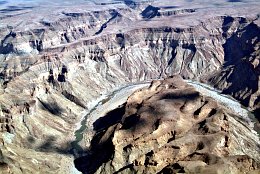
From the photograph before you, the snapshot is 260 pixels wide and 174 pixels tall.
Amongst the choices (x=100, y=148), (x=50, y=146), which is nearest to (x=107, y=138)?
(x=100, y=148)

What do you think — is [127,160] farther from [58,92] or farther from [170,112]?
[58,92]

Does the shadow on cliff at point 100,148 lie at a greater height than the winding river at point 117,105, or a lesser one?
greater

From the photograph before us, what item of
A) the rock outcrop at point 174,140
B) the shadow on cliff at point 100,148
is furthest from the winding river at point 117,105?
the rock outcrop at point 174,140

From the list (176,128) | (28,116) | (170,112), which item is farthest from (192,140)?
(28,116)

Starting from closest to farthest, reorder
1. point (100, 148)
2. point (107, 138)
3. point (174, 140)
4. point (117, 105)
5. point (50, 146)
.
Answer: point (174, 140) < point (100, 148) < point (107, 138) < point (50, 146) < point (117, 105)

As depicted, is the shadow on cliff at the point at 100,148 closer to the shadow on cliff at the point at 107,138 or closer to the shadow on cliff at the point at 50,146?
the shadow on cliff at the point at 107,138

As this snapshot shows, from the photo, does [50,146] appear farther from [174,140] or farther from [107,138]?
[174,140]

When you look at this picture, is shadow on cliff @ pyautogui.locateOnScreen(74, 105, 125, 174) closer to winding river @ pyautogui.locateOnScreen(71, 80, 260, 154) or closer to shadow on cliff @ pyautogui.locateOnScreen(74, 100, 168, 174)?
shadow on cliff @ pyautogui.locateOnScreen(74, 100, 168, 174)

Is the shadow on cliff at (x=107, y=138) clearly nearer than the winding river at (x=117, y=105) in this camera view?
Yes

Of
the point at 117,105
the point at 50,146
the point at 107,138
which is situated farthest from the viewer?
the point at 117,105

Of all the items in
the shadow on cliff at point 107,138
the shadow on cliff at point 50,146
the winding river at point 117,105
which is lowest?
the winding river at point 117,105
